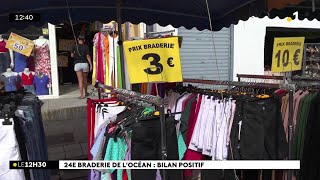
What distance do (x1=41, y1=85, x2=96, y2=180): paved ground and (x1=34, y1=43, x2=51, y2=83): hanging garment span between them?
0.86 meters

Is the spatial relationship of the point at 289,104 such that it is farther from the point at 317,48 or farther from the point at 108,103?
the point at 317,48

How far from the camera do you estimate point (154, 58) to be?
2740 millimetres

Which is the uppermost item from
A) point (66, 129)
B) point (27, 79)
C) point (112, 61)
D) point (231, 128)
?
point (112, 61)

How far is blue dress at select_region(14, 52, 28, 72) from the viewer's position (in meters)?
8.86

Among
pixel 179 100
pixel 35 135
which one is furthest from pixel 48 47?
pixel 35 135

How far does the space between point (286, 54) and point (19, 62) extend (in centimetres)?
741

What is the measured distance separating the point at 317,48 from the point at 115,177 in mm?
8033

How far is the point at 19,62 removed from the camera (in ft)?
29.2

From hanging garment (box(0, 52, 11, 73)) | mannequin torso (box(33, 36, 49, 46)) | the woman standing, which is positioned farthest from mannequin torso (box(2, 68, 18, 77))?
the woman standing

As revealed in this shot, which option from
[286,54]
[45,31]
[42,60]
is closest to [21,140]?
[286,54]

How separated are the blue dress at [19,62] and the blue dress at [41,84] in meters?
0.46

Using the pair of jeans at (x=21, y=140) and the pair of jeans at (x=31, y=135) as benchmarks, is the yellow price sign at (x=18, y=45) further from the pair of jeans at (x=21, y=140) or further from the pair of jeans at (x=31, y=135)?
the pair of jeans at (x=21, y=140)

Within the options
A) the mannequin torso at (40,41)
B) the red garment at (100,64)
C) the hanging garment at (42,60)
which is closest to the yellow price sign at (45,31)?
the mannequin torso at (40,41)

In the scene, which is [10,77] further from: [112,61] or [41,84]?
[112,61]
